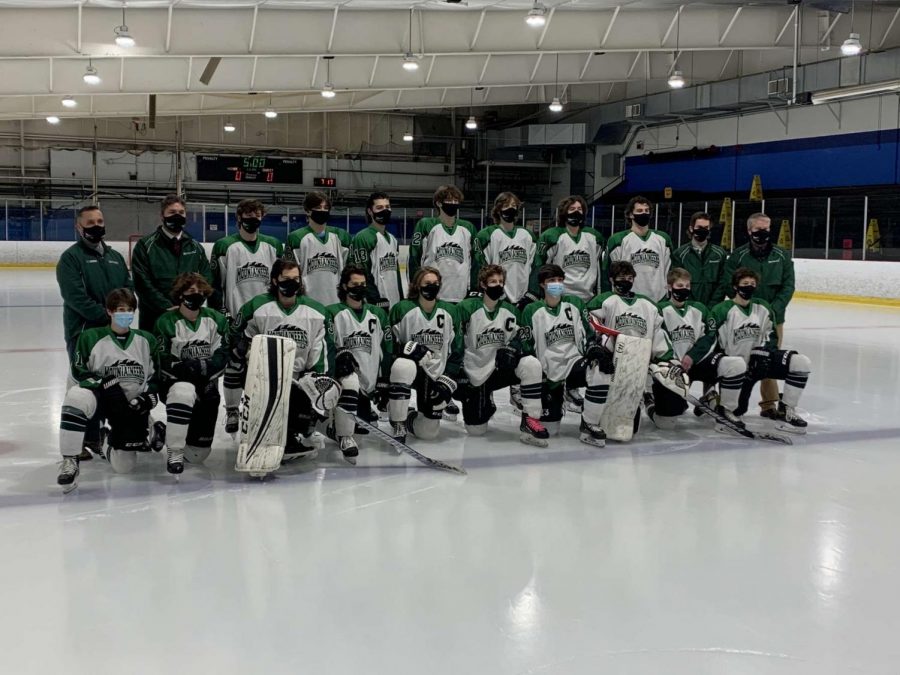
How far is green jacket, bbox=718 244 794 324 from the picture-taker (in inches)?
252

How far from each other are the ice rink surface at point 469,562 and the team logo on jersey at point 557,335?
0.66 meters

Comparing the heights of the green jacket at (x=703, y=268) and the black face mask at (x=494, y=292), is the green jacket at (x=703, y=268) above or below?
above

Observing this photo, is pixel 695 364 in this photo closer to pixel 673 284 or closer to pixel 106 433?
pixel 673 284

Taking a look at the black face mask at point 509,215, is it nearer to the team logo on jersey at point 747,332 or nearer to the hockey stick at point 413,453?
the team logo on jersey at point 747,332

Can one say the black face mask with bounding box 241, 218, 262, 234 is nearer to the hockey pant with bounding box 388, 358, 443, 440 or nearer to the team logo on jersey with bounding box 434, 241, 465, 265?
the hockey pant with bounding box 388, 358, 443, 440

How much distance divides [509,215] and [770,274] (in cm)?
187

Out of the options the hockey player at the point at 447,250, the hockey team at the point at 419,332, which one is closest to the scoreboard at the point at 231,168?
the hockey team at the point at 419,332

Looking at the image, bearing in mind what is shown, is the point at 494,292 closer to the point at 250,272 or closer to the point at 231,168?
the point at 250,272

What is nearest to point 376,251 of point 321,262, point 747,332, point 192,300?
point 321,262

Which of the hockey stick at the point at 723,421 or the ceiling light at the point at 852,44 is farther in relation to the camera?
the ceiling light at the point at 852,44

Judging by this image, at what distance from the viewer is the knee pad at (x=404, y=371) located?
5320mm

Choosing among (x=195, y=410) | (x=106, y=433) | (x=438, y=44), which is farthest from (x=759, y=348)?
(x=438, y=44)

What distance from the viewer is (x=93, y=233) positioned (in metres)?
4.96

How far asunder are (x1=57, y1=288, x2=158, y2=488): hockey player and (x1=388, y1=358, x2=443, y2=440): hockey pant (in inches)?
52.4
